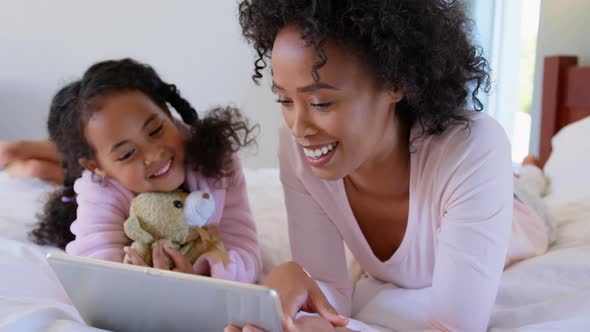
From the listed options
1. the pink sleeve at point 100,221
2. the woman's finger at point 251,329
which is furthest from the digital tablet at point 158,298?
the pink sleeve at point 100,221

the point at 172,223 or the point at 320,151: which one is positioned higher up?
the point at 320,151

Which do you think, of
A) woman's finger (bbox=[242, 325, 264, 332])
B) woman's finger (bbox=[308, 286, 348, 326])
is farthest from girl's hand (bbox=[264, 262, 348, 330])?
woman's finger (bbox=[242, 325, 264, 332])

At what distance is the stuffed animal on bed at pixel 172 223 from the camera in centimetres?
100

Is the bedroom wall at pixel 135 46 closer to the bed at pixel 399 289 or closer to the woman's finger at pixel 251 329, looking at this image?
the bed at pixel 399 289

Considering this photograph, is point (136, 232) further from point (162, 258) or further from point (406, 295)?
point (406, 295)

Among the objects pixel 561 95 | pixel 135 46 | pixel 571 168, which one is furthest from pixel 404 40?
pixel 135 46

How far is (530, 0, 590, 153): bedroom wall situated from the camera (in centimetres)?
193

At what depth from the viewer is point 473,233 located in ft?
2.49

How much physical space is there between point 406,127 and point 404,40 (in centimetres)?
19

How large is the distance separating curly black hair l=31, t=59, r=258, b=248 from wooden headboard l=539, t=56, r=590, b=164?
1.27 m

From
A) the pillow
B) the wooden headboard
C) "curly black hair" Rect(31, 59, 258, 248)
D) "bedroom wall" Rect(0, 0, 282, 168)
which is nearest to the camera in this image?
"curly black hair" Rect(31, 59, 258, 248)

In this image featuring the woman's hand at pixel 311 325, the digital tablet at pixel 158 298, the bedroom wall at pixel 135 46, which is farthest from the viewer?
the bedroom wall at pixel 135 46

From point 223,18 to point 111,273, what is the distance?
2.12m

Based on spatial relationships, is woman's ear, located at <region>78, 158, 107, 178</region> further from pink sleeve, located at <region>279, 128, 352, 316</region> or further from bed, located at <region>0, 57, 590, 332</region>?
pink sleeve, located at <region>279, 128, 352, 316</region>
